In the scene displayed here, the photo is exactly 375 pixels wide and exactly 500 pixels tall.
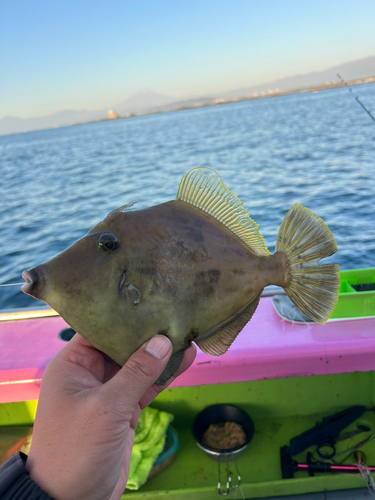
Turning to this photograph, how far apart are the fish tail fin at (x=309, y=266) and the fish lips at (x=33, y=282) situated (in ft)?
2.93

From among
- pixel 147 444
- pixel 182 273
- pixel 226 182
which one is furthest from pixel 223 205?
pixel 226 182

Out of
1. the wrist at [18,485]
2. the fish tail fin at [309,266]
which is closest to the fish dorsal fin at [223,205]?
the fish tail fin at [309,266]

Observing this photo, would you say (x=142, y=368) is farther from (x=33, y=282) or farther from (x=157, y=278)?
(x=33, y=282)

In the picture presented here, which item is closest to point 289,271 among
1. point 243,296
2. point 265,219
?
point 243,296

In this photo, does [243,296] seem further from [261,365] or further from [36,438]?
[261,365]

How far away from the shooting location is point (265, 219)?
10.0 meters

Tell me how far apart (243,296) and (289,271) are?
20 cm

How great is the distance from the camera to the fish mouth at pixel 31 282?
4.06ft

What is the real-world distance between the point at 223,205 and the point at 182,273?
0.36 m

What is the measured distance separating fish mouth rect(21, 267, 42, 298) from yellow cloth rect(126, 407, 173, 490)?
88.6 inches

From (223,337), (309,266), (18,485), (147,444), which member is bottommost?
(147,444)

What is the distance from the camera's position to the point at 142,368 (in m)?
1.36

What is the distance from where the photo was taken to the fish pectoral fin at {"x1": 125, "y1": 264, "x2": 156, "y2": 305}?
4.26 ft

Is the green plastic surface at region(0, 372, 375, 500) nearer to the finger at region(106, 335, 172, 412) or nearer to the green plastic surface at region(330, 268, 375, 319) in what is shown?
the green plastic surface at region(330, 268, 375, 319)
